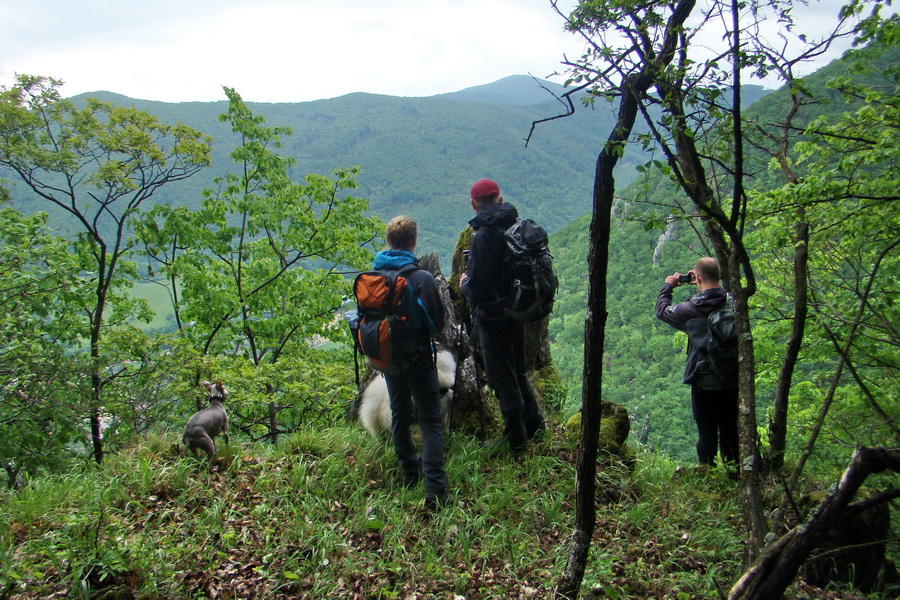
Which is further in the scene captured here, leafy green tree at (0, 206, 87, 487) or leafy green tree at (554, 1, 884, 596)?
leafy green tree at (0, 206, 87, 487)

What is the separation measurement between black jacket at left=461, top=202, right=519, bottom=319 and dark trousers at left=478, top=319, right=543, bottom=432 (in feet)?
0.64

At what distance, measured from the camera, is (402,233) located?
3.74 m

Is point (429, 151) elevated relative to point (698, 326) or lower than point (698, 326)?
elevated

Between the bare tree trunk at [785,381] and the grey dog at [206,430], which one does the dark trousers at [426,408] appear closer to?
the grey dog at [206,430]

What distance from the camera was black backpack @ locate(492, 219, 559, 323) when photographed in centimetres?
381

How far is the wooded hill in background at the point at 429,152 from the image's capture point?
7750 cm

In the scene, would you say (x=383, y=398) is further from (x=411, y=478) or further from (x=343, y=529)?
(x=343, y=529)

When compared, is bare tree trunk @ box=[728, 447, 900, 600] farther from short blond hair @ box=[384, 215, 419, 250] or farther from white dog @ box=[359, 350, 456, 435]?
white dog @ box=[359, 350, 456, 435]

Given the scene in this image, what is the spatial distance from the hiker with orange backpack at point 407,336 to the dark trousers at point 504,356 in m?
0.52

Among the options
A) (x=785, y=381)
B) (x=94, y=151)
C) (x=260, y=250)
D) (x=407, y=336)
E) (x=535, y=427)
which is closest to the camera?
Answer: (x=785, y=381)

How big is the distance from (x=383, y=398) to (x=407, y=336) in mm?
1490

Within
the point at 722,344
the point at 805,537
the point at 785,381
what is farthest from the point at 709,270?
the point at 805,537

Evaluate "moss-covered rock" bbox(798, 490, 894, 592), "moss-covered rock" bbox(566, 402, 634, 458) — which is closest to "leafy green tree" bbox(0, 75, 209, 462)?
"moss-covered rock" bbox(566, 402, 634, 458)

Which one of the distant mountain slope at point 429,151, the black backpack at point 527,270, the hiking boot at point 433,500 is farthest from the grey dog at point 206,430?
the distant mountain slope at point 429,151
